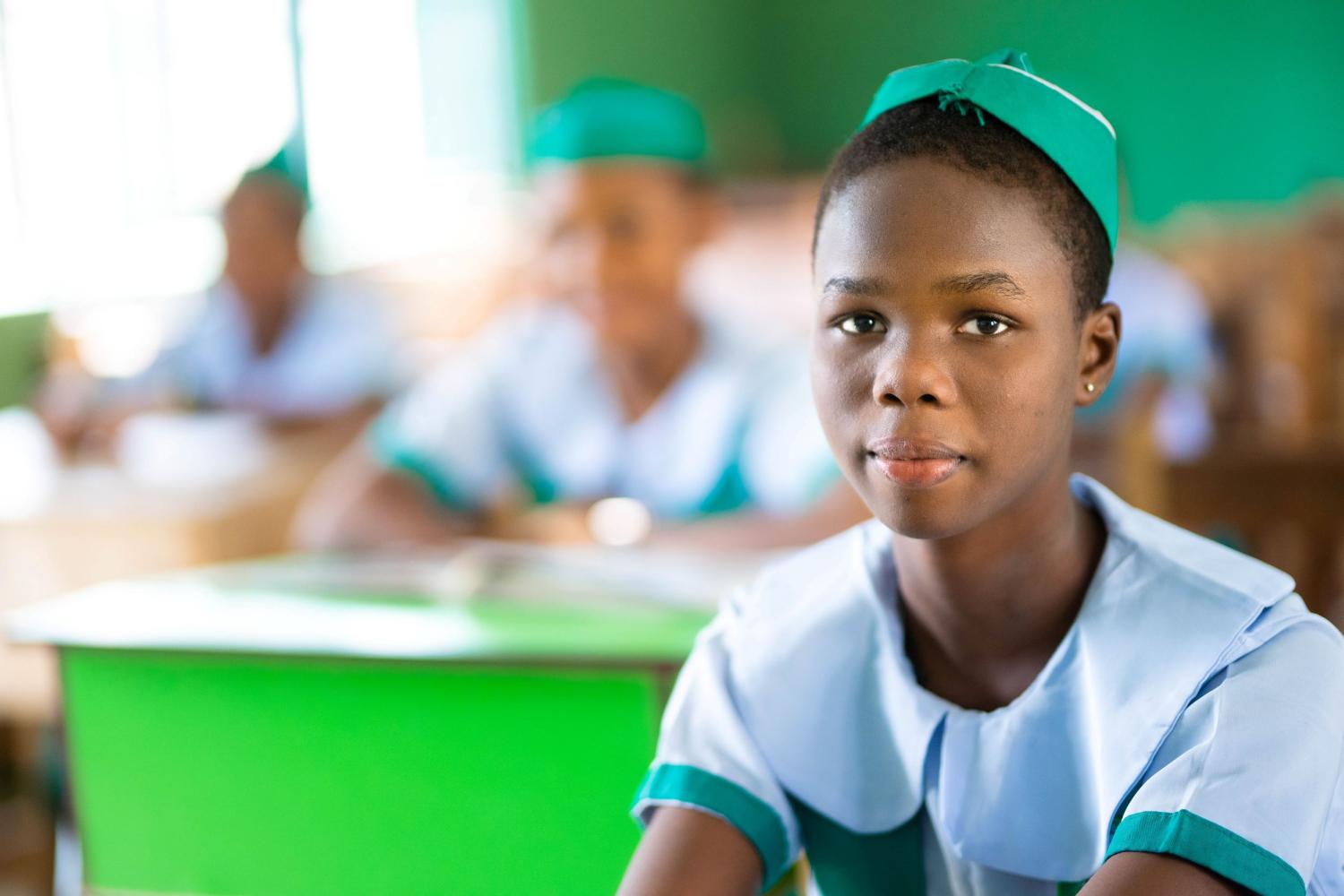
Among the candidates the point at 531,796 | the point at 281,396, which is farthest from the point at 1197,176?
the point at 531,796

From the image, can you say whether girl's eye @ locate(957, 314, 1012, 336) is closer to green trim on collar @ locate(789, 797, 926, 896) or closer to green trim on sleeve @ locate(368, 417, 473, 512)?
green trim on collar @ locate(789, 797, 926, 896)

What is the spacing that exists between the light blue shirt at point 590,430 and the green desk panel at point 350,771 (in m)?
0.75

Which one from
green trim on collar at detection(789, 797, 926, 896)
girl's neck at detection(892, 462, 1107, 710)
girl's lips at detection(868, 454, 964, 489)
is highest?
girl's lips at detection(868, 454, 964, 489)

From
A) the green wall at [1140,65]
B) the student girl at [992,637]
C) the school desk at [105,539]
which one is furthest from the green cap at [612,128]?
the green wall at [1140,65]

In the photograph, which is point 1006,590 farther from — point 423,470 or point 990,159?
point 423,470

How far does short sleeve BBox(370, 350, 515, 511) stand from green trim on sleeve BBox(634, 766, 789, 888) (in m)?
1.42

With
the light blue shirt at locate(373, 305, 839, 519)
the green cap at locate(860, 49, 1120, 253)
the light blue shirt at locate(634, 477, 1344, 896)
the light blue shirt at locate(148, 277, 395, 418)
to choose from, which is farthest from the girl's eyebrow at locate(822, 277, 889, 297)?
the light blue shirt at locate(148, 277, 395, 418)

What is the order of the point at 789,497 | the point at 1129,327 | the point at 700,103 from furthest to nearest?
1. the point at 700,103
2. the point at 1129,327
3. the point at 789,497

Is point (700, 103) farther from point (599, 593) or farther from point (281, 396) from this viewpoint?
point (599, 593)

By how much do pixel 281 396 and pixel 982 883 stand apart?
2.82 metres

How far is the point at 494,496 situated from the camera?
233cm

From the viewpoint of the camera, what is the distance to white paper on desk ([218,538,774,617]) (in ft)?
5.35

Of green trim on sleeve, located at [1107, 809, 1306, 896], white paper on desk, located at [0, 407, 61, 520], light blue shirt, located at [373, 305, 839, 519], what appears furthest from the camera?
white paper on desk, located at [0, 407, 61, 520]

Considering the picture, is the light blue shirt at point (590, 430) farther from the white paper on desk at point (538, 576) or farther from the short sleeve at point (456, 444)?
the white paper on desk at point (538, 576)
